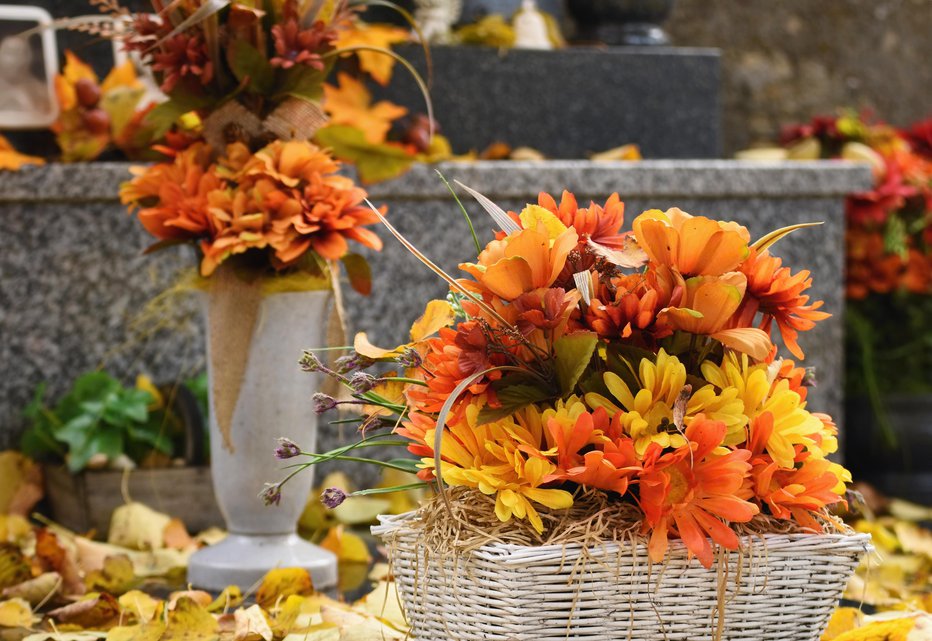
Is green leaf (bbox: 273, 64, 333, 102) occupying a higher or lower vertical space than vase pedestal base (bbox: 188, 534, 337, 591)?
higher

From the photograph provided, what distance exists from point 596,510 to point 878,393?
2.13m

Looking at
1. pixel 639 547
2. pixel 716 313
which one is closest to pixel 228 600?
pixel 639 547

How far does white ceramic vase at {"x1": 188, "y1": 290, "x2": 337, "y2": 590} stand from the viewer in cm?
188

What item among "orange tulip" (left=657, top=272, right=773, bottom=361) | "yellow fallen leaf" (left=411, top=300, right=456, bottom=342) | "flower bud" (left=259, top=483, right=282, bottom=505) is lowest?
"flower bud" (left=259, top=483, right=282, bottom=505)

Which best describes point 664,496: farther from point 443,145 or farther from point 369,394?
point 443,145

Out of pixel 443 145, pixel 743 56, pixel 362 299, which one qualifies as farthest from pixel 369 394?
pixel 743 56

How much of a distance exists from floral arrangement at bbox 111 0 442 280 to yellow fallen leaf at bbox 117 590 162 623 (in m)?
0.47

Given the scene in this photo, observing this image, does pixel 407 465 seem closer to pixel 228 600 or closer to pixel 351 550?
pixel 228 600

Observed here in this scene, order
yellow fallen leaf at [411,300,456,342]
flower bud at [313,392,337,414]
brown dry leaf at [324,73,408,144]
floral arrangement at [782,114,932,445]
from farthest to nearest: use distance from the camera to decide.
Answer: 1. floral arrangement at [782,114,932,445]
2. brown dry leaf at [324,73,408,144]
3. yellow fallen leaf at [411,300,456,342]
4. flower bud at [313,392,337,414]

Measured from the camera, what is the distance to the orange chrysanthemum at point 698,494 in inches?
45.1

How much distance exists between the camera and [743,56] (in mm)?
4527

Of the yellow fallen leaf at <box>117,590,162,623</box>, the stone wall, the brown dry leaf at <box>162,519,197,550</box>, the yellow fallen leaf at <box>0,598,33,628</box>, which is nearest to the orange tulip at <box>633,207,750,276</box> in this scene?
the yellow fallen leaf at <box>117,590,162,623</box>

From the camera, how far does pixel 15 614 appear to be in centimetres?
171

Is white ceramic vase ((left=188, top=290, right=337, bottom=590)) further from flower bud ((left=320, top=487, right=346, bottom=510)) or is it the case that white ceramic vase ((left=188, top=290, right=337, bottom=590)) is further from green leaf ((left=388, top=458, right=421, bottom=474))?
flower bud ((left=320, top=487, right=346, bottom=510))
